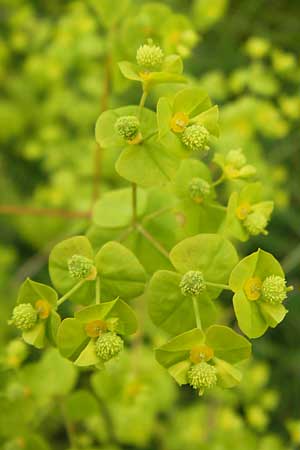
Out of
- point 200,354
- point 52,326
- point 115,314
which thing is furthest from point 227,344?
point 52,326

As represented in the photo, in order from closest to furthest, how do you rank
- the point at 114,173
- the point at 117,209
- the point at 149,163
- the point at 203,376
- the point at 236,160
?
the point at 203,376 → the point at 149,163 → the point at 236,160 → the point at 117,209 → the point at 114,173

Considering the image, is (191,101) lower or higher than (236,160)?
higher

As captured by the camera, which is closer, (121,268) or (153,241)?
(121,268)

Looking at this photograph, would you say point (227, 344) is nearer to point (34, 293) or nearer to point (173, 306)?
point (173, 306)

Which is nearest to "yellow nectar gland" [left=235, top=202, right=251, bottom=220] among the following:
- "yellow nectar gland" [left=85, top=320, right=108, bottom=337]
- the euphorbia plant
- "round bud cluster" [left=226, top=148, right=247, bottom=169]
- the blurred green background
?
the euphorbia plant

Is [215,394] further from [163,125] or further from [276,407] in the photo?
[163,125]

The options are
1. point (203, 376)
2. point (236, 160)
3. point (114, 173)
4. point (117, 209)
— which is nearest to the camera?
point (203, 376)

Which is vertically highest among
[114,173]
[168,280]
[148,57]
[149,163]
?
[148,57]
